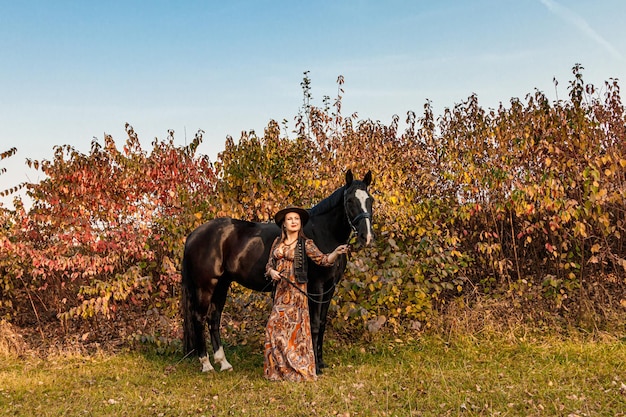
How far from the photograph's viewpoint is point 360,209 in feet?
18.1

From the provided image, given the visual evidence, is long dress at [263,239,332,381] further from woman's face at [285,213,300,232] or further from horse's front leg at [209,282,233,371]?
horse's front leg at [209,282,233,371]

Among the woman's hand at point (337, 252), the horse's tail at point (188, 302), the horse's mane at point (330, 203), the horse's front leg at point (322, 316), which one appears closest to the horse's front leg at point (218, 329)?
the horse's tail at point (188, 302)

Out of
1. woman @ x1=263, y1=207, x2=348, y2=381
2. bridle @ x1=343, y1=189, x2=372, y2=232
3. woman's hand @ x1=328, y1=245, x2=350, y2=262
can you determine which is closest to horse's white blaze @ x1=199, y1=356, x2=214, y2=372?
woman @ x1=263, y1=207, x2=348, y2=381

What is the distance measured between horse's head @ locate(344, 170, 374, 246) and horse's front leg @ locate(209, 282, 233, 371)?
2446 mm

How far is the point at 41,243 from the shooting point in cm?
882

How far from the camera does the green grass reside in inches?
198

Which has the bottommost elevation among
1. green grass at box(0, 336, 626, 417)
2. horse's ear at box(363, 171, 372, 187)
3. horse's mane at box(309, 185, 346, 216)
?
green grass at box(0, 336, 626, 417)

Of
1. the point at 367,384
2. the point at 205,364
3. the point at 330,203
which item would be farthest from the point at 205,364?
the point at 330,203

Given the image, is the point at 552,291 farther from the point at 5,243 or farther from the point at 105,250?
the point at 5,243

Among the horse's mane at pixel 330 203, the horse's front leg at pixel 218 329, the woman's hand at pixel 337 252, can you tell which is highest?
the horse's mane at pixel 330 203

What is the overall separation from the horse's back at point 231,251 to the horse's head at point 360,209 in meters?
1.34

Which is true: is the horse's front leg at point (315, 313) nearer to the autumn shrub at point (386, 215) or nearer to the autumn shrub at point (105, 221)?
the autumn shrub at point (386, 215)

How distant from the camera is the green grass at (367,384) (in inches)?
198

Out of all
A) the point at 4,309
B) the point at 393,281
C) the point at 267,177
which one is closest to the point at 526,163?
the point at 393,281
